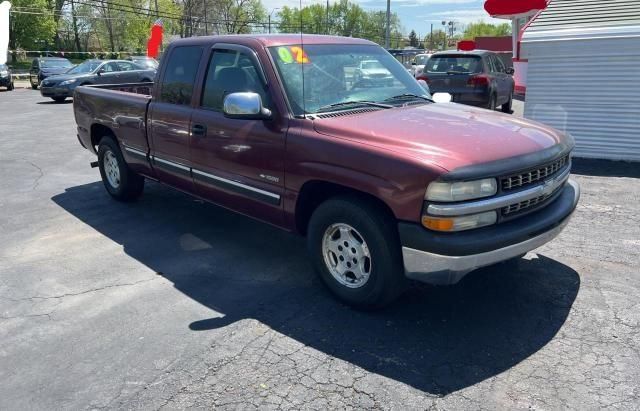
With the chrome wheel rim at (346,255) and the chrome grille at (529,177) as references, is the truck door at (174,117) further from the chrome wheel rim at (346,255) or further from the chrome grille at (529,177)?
the chrome grille at (529,177)

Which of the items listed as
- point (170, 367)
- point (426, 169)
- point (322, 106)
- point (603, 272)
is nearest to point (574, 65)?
point (603, 272)

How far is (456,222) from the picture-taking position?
3262 millimetres

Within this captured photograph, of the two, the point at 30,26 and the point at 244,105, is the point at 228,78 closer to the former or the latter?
the point at 244,105

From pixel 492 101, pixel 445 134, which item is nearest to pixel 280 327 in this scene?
pixel 445 134

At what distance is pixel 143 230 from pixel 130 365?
2.64 m

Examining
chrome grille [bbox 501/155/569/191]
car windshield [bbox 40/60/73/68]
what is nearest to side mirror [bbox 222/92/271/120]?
chrome grille [bbox 501/155/569/191]

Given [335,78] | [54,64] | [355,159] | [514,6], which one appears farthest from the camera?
[54,64]

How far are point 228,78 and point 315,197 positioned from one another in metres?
1.45

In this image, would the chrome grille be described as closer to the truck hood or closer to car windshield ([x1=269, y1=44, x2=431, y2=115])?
the truck hood

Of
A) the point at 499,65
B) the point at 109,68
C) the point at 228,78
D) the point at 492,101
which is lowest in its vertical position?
the point at 492,101

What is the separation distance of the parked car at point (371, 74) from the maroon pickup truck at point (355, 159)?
2cm

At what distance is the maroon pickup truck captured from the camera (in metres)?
3.31

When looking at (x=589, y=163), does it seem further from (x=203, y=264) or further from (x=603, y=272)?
(x=203, y=264)

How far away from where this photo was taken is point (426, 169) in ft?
10.6
